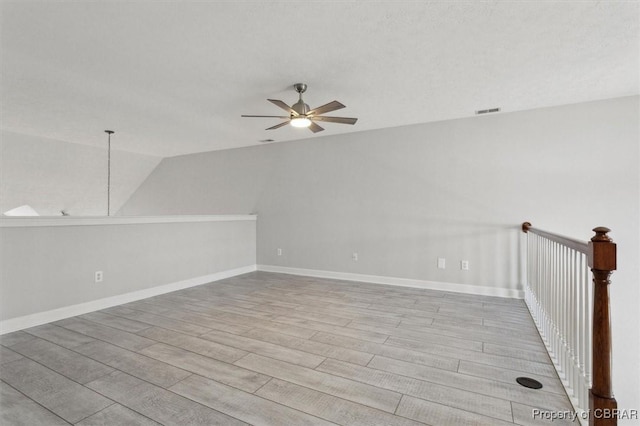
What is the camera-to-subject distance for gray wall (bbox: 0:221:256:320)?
9.32ft

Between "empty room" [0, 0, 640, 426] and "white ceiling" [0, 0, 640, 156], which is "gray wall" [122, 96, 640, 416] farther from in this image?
"white ceiling" [0, 0, 640, 156]

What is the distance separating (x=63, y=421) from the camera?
62.8 inches

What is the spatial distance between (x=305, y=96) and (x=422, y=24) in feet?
5.19

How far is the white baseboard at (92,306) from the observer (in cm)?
281

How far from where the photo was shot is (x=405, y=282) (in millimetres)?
4457

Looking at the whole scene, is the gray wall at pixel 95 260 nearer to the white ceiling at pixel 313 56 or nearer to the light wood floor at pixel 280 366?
the light wood floor at pixel 280 366

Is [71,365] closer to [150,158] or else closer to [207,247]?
[207,247]

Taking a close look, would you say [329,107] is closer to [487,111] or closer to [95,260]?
[487,111]

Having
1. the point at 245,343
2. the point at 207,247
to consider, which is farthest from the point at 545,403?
the point at 207,247

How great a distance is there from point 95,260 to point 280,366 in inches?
104

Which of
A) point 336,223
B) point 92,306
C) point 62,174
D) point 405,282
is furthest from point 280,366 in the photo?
point 62,174

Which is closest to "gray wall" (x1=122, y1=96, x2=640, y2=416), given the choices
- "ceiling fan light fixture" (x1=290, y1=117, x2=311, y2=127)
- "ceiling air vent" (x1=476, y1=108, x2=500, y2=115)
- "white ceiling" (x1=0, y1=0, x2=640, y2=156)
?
"ceiling air vent" (x1=476, y1=108, x2=500, y2=115)

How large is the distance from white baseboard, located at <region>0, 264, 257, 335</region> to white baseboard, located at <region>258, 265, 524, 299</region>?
1.22m

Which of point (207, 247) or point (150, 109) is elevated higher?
point (150, 109)
